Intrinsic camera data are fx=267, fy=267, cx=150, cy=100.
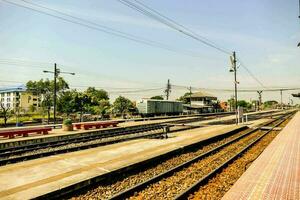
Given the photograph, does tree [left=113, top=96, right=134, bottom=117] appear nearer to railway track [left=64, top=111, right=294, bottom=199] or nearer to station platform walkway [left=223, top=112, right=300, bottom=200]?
railway track [left=64, top=111, right=294, bottom=199]

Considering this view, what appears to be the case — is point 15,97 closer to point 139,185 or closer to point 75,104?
point 75,104

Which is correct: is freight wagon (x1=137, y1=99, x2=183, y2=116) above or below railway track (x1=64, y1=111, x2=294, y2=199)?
above

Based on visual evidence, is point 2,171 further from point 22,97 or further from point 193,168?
point 22,97

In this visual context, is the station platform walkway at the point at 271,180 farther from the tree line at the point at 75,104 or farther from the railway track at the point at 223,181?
the tree line at the point at 75,104

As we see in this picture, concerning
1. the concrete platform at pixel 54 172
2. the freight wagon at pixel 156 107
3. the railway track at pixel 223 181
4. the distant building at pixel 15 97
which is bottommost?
the railway track at pixel 223 181

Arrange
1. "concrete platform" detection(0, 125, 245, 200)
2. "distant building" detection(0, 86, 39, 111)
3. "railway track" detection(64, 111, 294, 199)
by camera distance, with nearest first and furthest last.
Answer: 1. "concrete platform" detection(0, 125, 245, 200)
2. "railway track" detection(64, 111, 294, 199)
3. "distant building" detection(0, 86, 39, 111)

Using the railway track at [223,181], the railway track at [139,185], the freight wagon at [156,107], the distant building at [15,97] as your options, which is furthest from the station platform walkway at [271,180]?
the distant building at [15,97]

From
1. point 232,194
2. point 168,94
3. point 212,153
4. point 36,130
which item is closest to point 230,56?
point 212,153

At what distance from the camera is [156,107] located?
59938 mm

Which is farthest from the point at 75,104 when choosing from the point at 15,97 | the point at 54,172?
the point at 15,97

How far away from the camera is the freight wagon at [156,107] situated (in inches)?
2264

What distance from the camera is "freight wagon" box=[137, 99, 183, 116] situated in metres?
57.5

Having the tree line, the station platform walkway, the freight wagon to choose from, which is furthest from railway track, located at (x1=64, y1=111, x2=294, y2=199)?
the freight wagon

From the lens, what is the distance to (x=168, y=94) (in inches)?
2874
